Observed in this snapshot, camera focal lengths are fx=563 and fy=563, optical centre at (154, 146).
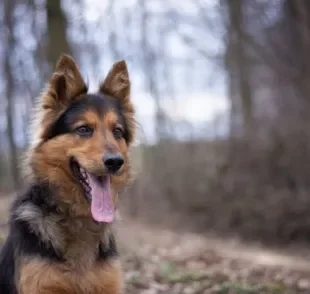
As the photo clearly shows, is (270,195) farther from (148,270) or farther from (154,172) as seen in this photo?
(148,270)

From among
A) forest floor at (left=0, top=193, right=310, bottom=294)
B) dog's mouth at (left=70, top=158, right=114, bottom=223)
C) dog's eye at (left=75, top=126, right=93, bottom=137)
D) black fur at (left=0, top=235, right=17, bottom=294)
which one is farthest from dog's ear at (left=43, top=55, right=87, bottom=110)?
forest floor at (left=0, top=193, right=310, bottom=294)

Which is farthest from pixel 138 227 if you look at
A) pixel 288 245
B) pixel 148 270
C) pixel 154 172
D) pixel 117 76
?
pixel 117 76

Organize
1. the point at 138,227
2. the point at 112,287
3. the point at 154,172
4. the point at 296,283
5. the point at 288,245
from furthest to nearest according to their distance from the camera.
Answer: the point at 154,172 < the point at 138,227 < the point at 288,245 < the point at 296,283 < the point at 112,287

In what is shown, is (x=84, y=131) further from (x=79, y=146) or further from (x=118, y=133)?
(x=118, y=133)

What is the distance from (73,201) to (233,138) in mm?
11536

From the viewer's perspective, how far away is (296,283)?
8.57 metres

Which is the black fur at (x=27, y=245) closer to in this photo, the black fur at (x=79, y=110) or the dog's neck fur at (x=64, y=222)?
the dog's neck fur at (x=64, y=222)

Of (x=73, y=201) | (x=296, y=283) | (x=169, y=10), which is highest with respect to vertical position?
(x=169, y=10)

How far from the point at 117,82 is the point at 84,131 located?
0.87 m

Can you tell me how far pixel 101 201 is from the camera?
5469 millimetres

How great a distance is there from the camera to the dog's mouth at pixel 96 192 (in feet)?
17.8

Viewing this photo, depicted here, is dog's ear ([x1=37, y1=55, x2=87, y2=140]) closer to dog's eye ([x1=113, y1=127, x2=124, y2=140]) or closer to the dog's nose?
dog's eye ([x1=113, y1=127, x2=124, y2=140])

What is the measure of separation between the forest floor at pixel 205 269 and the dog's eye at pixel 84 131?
4.45 ft

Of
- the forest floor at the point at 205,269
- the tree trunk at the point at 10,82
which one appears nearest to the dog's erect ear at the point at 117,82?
the forest floor at the point at 205,269
